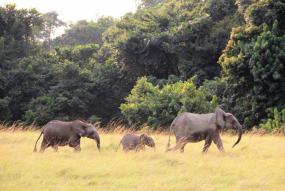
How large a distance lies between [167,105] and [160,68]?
8.83 m

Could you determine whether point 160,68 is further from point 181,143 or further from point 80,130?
point 181,143

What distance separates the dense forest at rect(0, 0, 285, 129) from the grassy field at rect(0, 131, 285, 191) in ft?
28.9

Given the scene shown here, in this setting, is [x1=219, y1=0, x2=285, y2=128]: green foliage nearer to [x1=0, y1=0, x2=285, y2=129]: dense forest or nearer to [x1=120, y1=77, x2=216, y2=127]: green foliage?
[x1=0, y1=0, x2=285, y2=129]: dense forest

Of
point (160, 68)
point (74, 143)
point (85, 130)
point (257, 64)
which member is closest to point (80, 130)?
point (85, 130)

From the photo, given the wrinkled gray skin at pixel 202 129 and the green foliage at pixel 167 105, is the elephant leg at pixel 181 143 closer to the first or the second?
the wrinkled gray skin at pixel 202 129

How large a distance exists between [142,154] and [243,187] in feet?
10.1

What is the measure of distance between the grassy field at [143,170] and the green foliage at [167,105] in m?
9.22

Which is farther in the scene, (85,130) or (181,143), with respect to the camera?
(85,130)

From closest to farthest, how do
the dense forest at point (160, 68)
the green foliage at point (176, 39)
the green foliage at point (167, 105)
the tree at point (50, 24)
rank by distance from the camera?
the dense forest at point (160, 68)
the green foliage at point (167, 105)
the green foliage at point (176, 39)
the tree at point (50, 24)

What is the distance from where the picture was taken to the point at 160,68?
3031cm

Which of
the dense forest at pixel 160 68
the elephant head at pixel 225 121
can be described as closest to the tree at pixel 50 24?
the dense forest at pixel 160 68

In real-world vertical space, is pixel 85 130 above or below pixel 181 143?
above

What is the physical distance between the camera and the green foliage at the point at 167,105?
2103 centimetres

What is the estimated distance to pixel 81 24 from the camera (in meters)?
45.8
